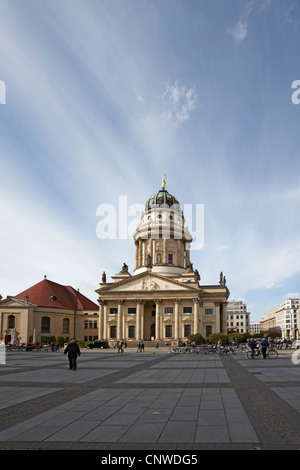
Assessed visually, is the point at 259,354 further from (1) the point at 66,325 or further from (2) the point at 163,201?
(2) the point at 163,201

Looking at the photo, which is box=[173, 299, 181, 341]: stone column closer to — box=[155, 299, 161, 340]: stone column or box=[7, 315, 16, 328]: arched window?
box=[155, 299, 161, 340]: stone column

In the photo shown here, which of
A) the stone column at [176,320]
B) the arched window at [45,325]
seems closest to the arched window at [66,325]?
the arched window at [45,325]

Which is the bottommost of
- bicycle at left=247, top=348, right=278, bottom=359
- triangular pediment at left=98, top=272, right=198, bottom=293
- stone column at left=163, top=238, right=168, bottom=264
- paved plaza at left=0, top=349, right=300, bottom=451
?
bicycle at left=247, top=348, right=278, bottom=359

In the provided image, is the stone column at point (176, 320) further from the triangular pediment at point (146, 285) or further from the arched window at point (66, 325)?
the arched window at point (66, 325)

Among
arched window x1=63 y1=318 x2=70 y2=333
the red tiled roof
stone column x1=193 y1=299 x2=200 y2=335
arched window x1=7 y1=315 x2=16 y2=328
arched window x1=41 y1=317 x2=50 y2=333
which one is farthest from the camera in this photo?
arched window x1=63 y1=318 x2=70 y2=333

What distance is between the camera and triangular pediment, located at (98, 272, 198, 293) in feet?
261

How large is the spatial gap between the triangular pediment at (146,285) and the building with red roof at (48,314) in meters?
12.0

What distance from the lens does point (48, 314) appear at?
83.7m

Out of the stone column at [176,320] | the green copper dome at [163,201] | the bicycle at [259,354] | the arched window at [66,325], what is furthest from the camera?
the green copper dome at [163,201]

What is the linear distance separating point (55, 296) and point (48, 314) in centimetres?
552

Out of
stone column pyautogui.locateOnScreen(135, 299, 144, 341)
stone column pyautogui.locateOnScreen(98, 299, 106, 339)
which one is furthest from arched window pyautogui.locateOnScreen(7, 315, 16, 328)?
stone column pyautogui.locateOnScreen(135, 299, 144, 341)

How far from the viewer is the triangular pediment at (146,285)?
79569 millimetres

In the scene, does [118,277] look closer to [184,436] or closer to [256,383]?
[256,383]

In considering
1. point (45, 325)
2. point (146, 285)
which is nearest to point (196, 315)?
point (146, 285)
